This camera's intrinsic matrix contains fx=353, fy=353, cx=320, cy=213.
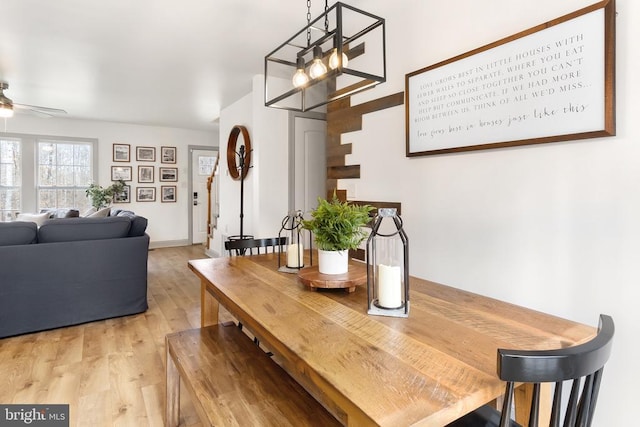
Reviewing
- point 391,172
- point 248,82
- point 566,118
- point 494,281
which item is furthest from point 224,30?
point 494,281

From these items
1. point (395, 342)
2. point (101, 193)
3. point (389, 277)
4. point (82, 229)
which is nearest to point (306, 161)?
point (82, 229)

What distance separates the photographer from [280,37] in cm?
290

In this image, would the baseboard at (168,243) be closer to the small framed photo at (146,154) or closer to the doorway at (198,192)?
the doorway at (198,192)

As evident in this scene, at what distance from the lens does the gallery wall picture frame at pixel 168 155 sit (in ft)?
23.0

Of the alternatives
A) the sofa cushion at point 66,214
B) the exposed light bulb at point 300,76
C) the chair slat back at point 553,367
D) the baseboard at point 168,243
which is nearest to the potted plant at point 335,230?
the exposed light bulb at point 300,76

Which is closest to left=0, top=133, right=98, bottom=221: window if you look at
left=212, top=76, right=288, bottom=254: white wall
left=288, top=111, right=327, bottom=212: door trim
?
left=212, top=76, right=288, bottom=254: white wall

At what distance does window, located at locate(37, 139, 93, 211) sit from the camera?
6105 millimetres

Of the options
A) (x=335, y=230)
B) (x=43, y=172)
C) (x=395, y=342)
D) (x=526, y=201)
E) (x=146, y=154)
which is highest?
(x=146, y=154)

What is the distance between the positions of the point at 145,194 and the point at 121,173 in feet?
1.84

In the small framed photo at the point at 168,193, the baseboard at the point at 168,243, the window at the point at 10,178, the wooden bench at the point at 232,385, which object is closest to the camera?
the wooden bench at the point at 232,385

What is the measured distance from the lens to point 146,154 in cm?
685

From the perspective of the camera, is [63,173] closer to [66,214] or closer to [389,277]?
[66,214]

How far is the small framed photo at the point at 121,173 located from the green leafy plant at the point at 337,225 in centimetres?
639

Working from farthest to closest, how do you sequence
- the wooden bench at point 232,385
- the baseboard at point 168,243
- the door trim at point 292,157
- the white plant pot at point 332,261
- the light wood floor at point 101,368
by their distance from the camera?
the baseboard at point 168,243
the door trim at point 292,157
the light wood floor at point 101,368
the white plant pot at point 332,261
the wooden bench at point 232,385
